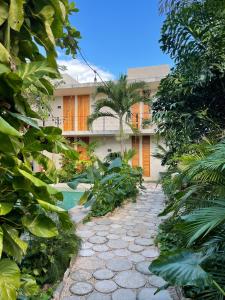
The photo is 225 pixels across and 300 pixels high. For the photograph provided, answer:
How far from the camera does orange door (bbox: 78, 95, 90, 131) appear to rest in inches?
617

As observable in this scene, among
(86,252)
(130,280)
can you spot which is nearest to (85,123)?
(86,252)

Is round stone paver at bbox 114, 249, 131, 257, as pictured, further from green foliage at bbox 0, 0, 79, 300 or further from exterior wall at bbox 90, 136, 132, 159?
exterior wall at bbox 90, 136, 132, 159

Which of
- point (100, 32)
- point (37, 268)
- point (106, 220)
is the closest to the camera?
point (37, 268)

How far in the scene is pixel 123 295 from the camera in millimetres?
2922

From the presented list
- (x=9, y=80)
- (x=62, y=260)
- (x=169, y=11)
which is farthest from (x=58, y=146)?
(x=169, y=11)

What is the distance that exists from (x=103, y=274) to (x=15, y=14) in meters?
3.28

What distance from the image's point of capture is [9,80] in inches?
33.2

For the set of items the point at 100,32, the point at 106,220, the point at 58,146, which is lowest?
the point at 106,220

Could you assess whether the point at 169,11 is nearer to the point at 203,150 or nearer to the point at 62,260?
the point at 203,150

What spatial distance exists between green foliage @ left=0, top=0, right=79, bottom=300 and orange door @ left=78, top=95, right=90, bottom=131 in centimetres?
1468

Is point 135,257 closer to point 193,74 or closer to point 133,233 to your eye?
point 133,233

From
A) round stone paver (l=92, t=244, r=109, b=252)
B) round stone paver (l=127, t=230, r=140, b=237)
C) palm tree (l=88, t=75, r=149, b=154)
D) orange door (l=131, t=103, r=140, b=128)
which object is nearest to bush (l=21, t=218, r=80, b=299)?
round stone paver (l=92, t=244, r=109, b=252)

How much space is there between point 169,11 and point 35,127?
4849 millimetres

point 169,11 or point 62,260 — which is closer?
point 62,260
